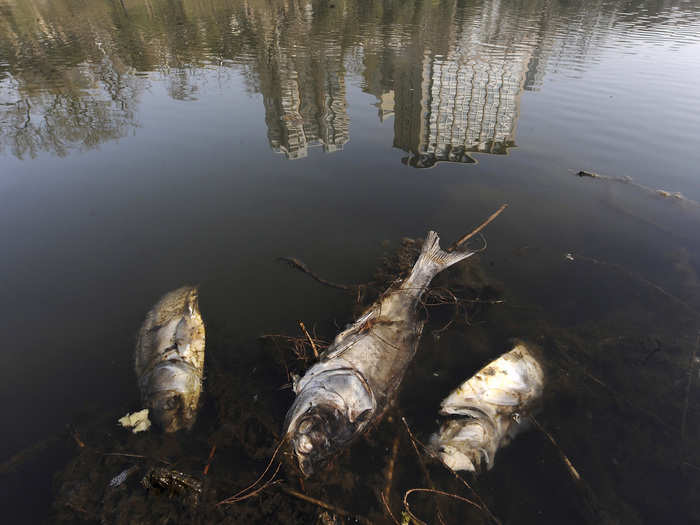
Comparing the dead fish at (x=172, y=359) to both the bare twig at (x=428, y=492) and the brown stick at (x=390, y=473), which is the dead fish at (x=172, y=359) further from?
the bare twig at (x=428, y=492)

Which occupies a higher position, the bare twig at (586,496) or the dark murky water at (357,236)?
the dark murky water at (357,236)

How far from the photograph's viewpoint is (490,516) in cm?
333

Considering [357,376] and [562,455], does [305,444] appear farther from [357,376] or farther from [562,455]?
[562,455]

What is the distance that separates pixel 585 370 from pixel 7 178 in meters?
12.3

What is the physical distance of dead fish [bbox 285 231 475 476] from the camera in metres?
3.63

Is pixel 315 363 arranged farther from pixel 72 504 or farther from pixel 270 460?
pixel 72 504

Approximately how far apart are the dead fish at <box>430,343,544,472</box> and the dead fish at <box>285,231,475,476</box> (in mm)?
782

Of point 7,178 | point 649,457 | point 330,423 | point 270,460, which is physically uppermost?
point 7,178

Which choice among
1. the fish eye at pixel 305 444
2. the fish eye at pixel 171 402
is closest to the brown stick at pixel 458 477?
the fish eye at pixel 305 444

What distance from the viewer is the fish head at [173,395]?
13.0 ft

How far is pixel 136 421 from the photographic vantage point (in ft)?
13.1

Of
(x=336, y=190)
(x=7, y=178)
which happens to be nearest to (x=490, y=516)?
(x=336, y=190)

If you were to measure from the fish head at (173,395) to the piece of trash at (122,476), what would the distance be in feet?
1.45

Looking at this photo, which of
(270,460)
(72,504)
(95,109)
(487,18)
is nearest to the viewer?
(72,504)
